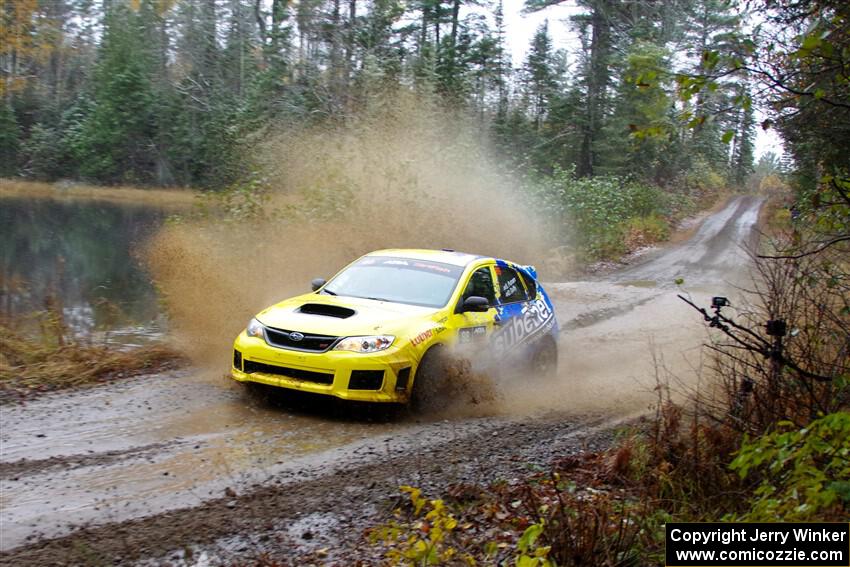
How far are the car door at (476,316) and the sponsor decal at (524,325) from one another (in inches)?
8.6

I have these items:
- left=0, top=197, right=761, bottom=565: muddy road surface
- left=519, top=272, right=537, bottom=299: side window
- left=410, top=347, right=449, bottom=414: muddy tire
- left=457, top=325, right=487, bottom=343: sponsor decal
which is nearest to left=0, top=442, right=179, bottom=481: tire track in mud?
left=0, top=197, right=761, bottom=565: muddy road surface

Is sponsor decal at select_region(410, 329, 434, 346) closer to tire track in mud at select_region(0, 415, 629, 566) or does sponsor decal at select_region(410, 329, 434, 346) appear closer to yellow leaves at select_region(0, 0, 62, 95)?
tire track in mud at select_region(0, 415, 629, 566)

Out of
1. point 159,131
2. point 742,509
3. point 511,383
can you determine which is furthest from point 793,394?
point 159,131

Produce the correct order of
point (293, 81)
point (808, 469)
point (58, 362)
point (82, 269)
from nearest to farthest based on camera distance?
1. point (808, 469)
2. point (58, 362)
3. point (82, 269)
4. point (293, 81)

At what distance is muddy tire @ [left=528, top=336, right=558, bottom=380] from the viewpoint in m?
10.6

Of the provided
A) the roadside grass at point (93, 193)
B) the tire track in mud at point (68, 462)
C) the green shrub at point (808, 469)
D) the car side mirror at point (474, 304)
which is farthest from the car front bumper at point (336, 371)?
the roadside grass at point (93, 193)

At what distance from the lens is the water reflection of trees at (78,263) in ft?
54.6

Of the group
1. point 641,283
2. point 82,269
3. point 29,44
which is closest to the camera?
point 641,283

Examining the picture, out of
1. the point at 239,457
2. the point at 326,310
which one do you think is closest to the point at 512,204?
the point at 326,310

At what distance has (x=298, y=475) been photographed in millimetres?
6461

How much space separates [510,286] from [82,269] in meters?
17.0

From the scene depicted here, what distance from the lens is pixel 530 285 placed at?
37.0 feet

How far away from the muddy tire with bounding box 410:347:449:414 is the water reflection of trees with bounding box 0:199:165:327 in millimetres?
7347

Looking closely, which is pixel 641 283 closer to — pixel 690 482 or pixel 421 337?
pixel 421 337
